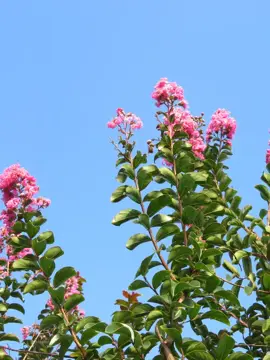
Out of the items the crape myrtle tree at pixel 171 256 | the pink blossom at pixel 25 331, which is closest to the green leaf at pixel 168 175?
the crape myrtle tree at pixel 171 256

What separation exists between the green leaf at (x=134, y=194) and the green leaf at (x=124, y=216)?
66 mm

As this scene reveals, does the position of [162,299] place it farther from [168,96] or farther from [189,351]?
[168,96]

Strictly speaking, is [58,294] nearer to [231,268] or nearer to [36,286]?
[36,286]

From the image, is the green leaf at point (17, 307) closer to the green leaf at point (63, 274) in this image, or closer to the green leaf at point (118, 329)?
the green leaf at point (63, 274)

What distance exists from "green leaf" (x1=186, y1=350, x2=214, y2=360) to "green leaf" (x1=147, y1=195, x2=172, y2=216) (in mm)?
743

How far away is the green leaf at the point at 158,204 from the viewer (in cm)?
259

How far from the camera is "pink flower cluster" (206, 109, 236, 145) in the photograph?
351cm

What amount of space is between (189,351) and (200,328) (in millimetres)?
644

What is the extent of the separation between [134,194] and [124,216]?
0.13 meters

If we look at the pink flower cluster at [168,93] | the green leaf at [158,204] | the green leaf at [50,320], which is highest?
the pink flower cluster at [168,93]

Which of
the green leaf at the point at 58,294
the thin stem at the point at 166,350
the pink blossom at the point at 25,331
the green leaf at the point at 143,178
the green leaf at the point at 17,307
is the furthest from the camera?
the pink blossom at the point at 25,331

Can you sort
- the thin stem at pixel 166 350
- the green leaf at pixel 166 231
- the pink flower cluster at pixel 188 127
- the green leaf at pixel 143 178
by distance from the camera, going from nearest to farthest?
1. the thin stem at pixel 166 350
2. the green leaf at pixel 166 231
3. the green leaf at pixel 143 178
4. the pink flower cluster at pixel 188 127

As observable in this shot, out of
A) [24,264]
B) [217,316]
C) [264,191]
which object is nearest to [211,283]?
[217,316]

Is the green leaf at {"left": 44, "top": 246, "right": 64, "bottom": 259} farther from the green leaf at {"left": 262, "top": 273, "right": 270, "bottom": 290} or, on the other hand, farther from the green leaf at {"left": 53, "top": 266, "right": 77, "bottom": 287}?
the green leaf at {"left": 262, "top": 273, "right": 270, "bottom": 290}
